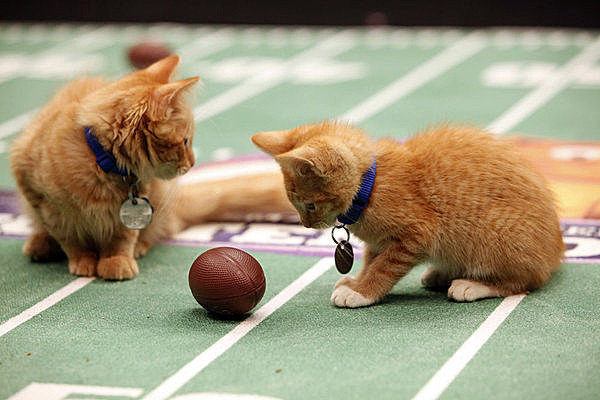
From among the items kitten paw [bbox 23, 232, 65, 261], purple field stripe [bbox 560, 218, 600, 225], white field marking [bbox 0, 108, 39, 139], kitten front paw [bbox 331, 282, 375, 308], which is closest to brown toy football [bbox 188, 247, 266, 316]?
kitten front paw [bbox 331, 282, 375, 308]

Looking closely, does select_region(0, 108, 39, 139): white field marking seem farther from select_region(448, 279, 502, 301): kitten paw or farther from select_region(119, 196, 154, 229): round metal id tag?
select_region(448, 279, 502, 301): kitten paw

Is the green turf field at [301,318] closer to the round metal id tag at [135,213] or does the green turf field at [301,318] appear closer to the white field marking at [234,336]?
the white field marking at [234,336]

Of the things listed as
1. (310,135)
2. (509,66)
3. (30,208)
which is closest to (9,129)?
(30,208)

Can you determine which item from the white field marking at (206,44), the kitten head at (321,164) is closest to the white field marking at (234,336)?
the kitten head at (321,164)

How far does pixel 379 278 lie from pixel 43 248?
2.02 metres

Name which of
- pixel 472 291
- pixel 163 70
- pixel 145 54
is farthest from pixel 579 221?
pixel 145 54

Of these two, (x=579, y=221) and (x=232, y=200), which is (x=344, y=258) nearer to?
(x=232, y=200)

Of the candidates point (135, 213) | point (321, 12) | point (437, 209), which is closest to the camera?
point (437, 209)

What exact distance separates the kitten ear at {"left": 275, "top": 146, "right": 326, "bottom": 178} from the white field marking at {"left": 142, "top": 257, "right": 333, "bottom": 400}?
71 cm

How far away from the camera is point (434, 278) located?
13.4 feet

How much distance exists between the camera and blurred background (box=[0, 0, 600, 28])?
35.1 ft

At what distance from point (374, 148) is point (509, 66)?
19.2 ft

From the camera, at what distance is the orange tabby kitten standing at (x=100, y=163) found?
4094mm

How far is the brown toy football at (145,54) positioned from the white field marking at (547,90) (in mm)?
3226
